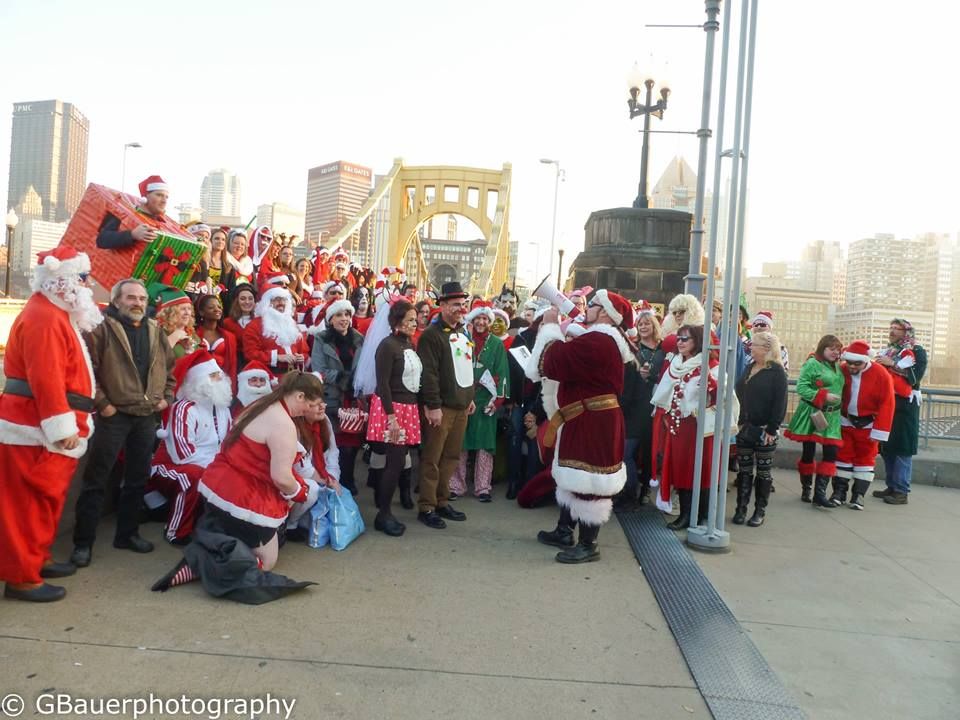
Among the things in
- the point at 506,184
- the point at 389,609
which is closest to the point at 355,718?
the point at 389,609

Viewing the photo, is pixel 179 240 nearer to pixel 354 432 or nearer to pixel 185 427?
pixel 185 427

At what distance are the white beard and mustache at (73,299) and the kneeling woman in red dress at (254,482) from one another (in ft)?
2.99

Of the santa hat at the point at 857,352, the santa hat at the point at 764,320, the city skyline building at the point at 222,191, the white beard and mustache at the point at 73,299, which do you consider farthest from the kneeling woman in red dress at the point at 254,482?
the city skyline building at the point at 222,191

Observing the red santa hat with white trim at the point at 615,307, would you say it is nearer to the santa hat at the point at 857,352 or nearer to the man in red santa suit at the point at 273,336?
the man in red santa suit at the point at 273,336

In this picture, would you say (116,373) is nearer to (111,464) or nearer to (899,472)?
(111,464)

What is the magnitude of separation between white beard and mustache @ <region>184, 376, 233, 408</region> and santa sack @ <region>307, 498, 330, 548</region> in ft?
3.04

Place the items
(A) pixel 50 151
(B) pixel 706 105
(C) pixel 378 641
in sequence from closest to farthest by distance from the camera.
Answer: (C) pixel 378 641 < (B) pixel 706 105 < (A) pixel 50 151

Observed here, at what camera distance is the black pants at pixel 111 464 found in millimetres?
3938

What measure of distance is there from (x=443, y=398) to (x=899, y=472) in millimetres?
4816

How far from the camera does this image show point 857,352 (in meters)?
6.59

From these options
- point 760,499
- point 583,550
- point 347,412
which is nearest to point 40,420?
point 347,412

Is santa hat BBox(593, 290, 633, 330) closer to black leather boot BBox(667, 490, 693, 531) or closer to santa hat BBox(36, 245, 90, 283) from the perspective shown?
black leather boot BBox(667, 490, 693, 531)

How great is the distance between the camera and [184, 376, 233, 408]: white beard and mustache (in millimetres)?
4668

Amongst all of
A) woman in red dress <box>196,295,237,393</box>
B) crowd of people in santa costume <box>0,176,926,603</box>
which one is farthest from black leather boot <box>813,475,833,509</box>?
woman in red dress <box>196,295,237,393</box>
